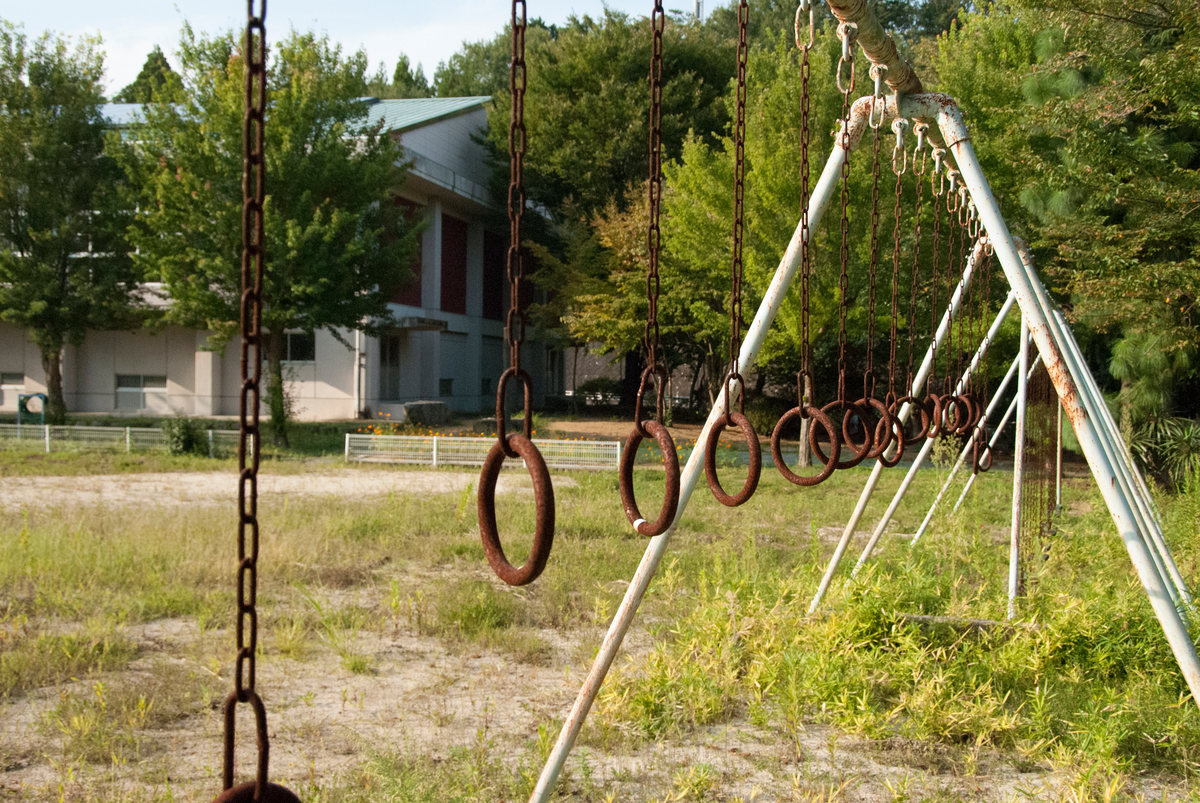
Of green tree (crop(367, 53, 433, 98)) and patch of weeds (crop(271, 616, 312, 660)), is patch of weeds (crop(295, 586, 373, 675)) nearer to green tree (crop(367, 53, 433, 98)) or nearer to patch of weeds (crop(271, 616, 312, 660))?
patch of weeds (crop(271, 616, 312, 660))

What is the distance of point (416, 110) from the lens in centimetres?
2800

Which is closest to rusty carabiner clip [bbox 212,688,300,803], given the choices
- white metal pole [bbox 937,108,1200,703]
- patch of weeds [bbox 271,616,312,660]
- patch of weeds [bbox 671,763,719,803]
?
patch of weeds [bbox 671,763,719,803]

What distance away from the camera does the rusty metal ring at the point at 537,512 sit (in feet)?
5.69

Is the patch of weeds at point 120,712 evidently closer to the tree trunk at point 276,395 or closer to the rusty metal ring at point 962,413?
the rusty metal ring at point 962,413

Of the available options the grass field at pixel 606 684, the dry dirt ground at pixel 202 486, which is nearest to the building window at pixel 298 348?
the dry dirt ground at pixel 202 486

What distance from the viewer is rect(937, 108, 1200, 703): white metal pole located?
3.29 metres

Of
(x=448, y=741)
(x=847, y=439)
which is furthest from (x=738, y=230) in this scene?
(x=448, y=741)

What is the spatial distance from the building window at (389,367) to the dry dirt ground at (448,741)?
2023 cm

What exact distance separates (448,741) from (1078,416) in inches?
123

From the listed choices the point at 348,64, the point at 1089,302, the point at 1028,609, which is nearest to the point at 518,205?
the point at 1028,609

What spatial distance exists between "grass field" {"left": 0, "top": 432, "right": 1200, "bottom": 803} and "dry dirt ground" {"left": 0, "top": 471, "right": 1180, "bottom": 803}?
0.6 inches

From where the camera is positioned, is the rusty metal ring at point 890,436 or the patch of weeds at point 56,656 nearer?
the rusty metal ring at point 890,436

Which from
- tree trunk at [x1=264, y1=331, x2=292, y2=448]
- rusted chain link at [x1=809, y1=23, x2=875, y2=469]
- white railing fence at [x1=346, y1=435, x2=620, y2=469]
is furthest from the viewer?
tree trunk at [x1=264, y1=331, x2=292, y2=448]

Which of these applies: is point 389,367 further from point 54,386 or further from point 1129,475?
point 1129,475
